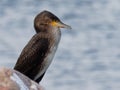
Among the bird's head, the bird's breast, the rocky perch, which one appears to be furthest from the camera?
the bird's head

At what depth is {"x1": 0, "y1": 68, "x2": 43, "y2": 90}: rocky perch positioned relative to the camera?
7396 mm

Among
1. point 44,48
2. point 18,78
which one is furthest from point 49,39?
point 18,78

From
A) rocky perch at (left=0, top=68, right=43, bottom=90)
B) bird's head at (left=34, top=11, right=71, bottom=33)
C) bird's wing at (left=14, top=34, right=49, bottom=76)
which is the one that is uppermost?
bird's head at (left=34, top=11, right=71, bottom=33)

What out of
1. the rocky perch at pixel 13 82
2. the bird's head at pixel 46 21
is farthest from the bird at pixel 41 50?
the rocky perch at pixel 13 82

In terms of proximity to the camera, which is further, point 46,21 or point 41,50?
point 46,21

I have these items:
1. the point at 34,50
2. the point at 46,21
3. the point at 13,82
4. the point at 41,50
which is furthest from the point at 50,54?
the point at 13,82

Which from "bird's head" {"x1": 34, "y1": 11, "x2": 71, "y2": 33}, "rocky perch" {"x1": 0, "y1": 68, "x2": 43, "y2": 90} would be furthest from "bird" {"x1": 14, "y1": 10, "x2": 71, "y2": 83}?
"rocky perch" {"x1": 0, "y1": 68, "x2": 43, "y2": 90}

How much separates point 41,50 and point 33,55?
17cm

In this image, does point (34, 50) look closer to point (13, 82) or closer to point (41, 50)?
point (41, 50)

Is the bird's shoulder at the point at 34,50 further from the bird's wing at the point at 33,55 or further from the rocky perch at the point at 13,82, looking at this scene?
the rocky perch at the point at 13,82

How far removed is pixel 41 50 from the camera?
9867 millimetres

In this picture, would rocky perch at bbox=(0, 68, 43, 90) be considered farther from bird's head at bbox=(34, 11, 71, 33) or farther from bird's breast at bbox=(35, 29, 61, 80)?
bird's head at bbox=(34, 11, 71, 33)

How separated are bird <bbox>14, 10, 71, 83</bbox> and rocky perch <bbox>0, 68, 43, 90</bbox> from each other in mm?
1951

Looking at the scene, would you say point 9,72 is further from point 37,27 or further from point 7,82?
point 37,27
